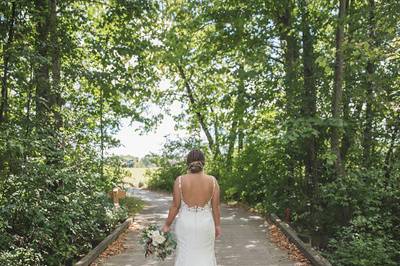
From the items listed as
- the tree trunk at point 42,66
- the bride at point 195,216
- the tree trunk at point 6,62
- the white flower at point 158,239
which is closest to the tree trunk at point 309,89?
the tree trunk at point 42,66

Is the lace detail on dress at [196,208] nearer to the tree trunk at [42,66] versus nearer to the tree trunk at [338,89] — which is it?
the tree trunk at [42,66]

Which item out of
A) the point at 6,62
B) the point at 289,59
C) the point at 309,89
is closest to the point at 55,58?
the point at 6,62

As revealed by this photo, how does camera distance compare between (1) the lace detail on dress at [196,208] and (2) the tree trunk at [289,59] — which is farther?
(2) the tree trunk at [289,59]

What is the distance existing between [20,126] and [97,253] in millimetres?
3443

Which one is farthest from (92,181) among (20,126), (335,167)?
(335,167)

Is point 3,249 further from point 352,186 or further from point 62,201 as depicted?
point 352,186

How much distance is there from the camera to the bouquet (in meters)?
6.64

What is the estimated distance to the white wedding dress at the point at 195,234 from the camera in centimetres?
664

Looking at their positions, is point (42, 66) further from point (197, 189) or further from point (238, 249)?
point (238, 249)

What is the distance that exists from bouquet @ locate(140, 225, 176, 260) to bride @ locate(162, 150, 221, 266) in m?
0.10

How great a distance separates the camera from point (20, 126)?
25.1 ft

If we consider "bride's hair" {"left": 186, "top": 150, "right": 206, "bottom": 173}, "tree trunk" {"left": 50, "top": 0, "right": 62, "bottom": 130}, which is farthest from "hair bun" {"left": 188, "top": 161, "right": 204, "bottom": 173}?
"tree trunk" {"left": 50, "top": 0, "right": 62, "bottom": 130}

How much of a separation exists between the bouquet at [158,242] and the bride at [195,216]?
4.1 inches

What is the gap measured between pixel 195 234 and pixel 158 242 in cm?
54
